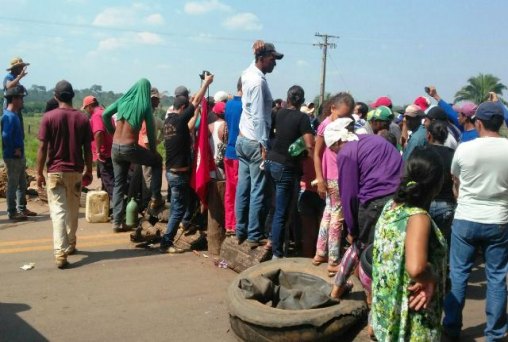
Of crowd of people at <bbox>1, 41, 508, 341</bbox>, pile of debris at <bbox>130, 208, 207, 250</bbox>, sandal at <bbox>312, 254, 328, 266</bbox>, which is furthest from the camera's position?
pile of debris at <bbox>130, 208, 207, 250</bbox>

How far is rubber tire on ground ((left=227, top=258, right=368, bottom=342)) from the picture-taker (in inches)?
162

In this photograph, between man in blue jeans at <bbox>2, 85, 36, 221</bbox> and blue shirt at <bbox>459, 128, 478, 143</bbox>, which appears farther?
man in blue jeans at <bbox>2, 85, 36, 221</bbox>

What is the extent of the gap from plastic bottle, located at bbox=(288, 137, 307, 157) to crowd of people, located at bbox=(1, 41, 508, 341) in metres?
0.01

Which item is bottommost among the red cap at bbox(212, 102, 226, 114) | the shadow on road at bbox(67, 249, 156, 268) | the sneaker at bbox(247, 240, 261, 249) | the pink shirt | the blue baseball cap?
the shadow on road at bbox(67, 249, 156, 268)

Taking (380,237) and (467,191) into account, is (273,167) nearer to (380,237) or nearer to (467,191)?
(467,191)

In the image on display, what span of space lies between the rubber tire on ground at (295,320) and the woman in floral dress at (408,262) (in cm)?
98

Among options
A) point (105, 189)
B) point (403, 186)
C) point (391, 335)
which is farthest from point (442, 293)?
point (105, 189)

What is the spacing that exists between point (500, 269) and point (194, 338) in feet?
8.78

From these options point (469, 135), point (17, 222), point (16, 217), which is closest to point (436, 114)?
point (469, 135)

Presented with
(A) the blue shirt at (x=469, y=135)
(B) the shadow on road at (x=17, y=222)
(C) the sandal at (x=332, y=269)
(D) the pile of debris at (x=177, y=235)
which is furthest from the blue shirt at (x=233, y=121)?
(B) the shadow on road at (x=17, y=222)

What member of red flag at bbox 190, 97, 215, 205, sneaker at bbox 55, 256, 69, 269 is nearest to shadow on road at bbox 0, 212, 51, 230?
sneaker at bbox 55, 256, 69, 269

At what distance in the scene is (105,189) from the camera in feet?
30.3

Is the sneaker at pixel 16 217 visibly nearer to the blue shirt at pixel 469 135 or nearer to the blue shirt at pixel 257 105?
the blue shirt at pixel 257 105

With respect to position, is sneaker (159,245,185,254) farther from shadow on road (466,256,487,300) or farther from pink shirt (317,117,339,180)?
shadow on road (466,256,487,300)
